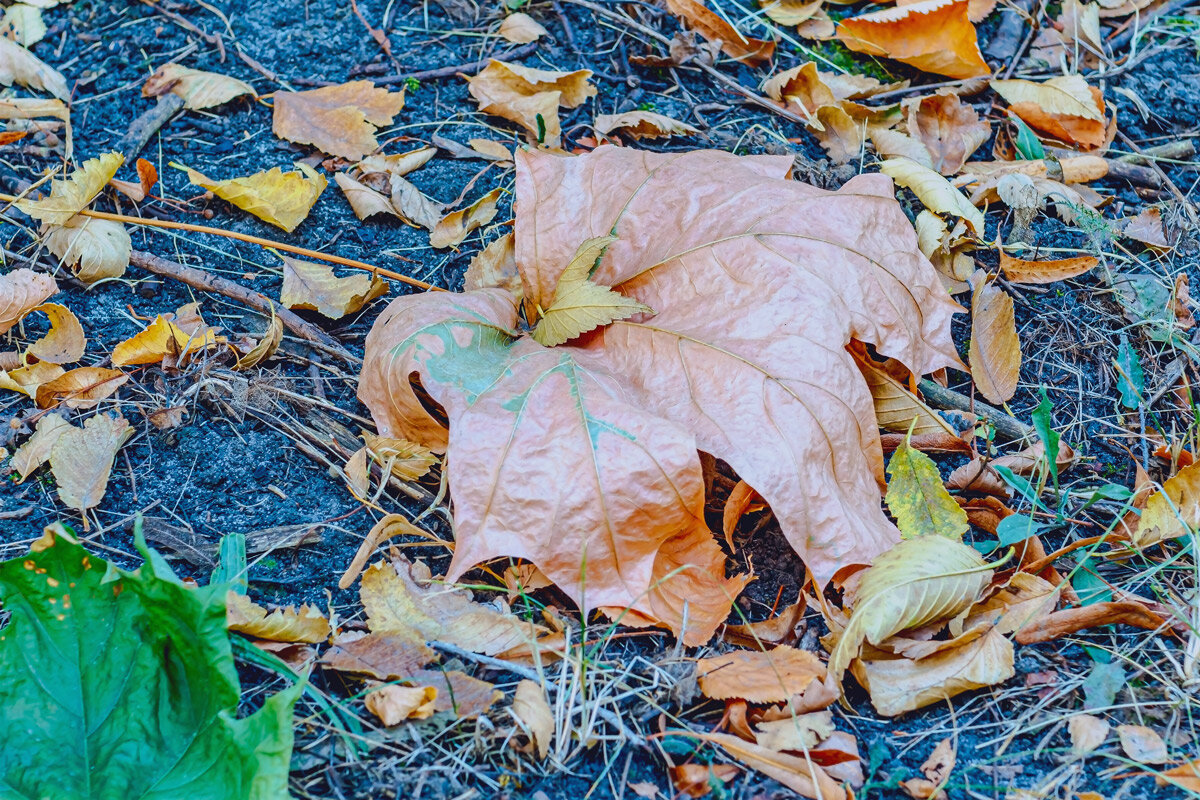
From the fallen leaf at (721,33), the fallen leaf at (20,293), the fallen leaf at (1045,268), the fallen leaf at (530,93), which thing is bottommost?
the fallen leaf at (1045,268)

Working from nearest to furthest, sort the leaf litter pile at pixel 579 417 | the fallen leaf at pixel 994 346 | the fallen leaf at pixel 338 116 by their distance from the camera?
1. the leaf litter pile at pixel 579 417
2. the fallen leaf at pixel 994 346
3. the fallen leaf at pixel 338 116

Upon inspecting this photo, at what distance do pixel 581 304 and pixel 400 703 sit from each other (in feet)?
2.36

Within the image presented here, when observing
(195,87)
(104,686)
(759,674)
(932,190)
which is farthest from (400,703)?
(195,87)

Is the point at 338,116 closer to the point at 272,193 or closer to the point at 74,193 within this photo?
the point at 272,193

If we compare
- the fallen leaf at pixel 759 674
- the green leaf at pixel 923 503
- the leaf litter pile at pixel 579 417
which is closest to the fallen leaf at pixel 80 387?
the leaf litter pile at pixel 579 417

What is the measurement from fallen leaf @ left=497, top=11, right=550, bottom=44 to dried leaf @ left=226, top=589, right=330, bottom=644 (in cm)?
165

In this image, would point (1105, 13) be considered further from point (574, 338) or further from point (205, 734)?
point (205, 734)

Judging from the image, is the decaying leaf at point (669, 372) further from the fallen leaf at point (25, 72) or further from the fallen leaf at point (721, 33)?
the fallen leaf at point (25, 72)

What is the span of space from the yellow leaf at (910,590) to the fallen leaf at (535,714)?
1.41 feet

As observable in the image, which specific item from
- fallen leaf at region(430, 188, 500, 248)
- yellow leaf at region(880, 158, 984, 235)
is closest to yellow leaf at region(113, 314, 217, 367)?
fallen leaf at region(430, 188, 500, 248)

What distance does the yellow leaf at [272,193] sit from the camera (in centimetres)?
204

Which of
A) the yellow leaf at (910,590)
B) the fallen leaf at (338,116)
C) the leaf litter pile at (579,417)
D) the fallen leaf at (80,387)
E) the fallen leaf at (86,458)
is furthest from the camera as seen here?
the fallen leaf at (338,116)

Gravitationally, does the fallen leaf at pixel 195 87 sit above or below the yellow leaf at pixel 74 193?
above

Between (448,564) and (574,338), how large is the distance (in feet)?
1.52
